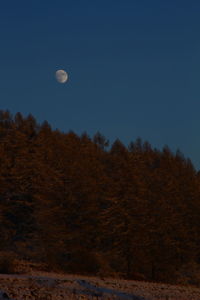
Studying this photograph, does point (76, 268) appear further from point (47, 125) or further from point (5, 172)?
point (47, 125)

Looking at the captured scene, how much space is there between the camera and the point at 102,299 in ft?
44.2

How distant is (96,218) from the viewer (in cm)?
4088

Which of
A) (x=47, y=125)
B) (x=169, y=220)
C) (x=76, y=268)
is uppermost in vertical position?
(x=47, y=125)

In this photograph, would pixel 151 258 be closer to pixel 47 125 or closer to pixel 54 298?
pixel 54 298

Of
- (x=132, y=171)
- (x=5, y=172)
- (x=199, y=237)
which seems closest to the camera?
(x=132, y=171)

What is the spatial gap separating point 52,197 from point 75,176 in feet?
9.29

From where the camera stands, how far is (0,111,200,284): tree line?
37344mm

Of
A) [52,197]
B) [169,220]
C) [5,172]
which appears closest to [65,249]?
[52,197]

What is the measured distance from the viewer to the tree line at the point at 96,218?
37.3m

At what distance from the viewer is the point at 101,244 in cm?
4597

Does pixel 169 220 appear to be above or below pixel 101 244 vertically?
above

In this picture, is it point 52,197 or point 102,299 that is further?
point 52,197

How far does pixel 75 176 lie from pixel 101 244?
410 inches

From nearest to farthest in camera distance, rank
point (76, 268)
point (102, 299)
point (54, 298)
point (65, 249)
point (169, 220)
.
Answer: point (54, 298)
point (102, 299)
point (76, 268)
point (65, 249)
point (169, 220)
